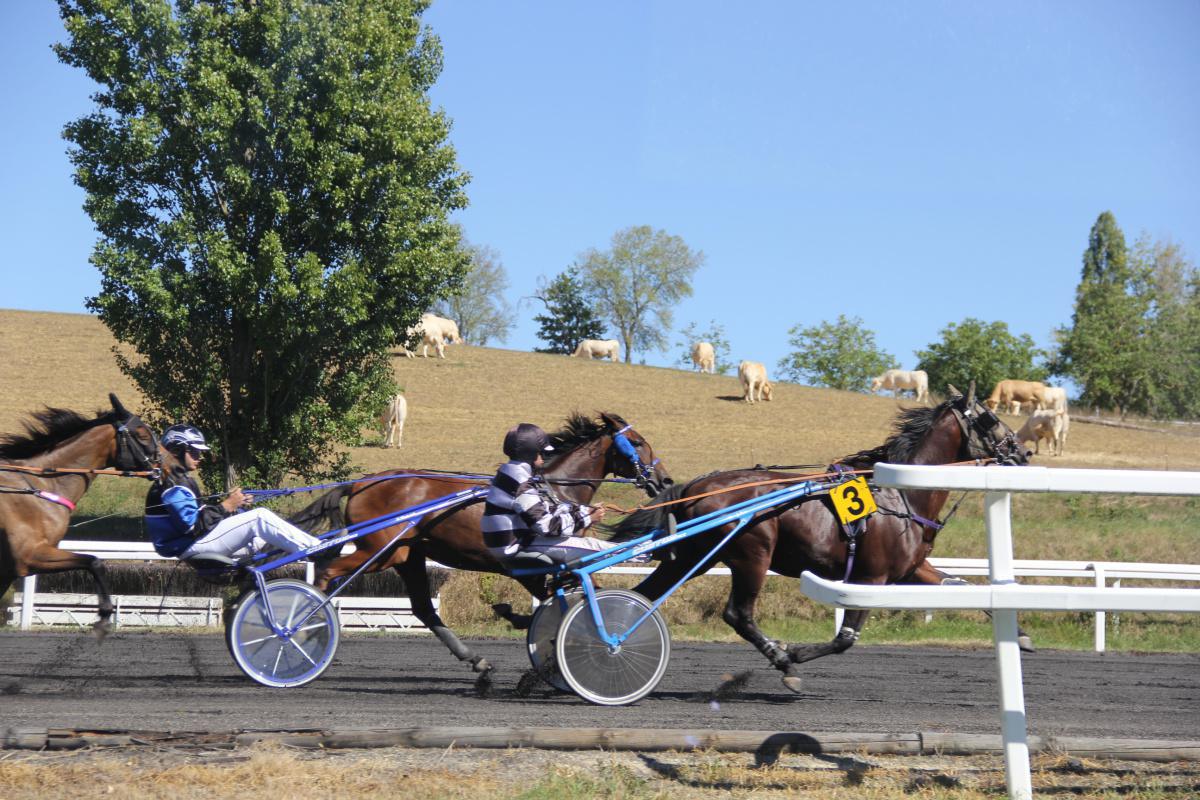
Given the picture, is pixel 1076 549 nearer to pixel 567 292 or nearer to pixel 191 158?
pixel 191 158

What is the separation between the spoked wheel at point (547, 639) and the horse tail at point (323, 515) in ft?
9.02

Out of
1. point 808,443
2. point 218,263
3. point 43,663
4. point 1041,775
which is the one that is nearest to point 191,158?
point 218,263

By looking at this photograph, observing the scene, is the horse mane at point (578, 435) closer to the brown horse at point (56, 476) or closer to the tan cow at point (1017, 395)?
the brown horse at point (56, 476)

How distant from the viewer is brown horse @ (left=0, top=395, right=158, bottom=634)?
889 centimetres

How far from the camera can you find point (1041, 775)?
526 cm

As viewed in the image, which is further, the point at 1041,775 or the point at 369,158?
the point at 369,158

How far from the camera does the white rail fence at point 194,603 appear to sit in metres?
13.8

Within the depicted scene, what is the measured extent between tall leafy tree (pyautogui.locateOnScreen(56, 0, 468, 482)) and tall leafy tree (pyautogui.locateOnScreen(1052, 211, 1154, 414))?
59.5 meters

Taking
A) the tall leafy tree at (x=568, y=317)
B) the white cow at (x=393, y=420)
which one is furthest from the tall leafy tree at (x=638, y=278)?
the white cow at (x=393, y=420)

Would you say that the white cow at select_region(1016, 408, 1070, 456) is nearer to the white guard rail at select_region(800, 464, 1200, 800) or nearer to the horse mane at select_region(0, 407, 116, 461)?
the horse mane at select_region(0, 407, 116, 461)

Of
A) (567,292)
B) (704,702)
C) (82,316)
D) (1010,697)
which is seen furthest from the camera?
(567,292)

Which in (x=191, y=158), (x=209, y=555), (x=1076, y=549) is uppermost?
(x=191, y=158)

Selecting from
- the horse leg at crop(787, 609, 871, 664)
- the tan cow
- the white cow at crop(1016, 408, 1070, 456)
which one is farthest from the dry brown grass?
the horse leg at crop(787, 609, 871, 664)

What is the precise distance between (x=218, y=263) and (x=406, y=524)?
11530mm
